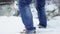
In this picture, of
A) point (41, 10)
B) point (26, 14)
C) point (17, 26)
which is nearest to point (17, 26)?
point (17, 26)

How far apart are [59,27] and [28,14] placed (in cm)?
61

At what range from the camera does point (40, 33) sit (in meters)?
2.26

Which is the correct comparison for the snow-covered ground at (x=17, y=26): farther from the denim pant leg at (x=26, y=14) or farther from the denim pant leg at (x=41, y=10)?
the denim pant leg at (x=26, y=14)

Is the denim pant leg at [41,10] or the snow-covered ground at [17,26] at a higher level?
the denim pant leg at [41,10]

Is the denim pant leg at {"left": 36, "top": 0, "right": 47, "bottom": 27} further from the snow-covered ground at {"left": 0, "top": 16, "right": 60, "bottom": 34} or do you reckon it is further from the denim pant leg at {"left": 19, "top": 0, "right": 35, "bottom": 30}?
the denim pant leg at {"left": 19, "top": 0, "right": 35, "bottom": 30}

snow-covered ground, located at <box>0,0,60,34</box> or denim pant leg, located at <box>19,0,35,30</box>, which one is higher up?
denim pant leg, located at <box>19,0,35,30</box>

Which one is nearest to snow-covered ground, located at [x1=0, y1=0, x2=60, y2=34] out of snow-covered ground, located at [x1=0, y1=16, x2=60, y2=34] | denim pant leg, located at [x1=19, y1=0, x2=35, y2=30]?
snow-covered ground, located at [x1=0, y1=16, x2=60, y2=34]

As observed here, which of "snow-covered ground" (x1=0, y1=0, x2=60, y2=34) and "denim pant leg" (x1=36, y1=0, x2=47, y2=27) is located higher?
"denim pant leg" (x1=36, y1=0, x2=47, y2=27)

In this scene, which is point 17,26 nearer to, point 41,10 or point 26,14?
point 41,10

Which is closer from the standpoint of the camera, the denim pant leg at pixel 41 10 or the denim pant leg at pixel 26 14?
the denim pant leg at pixel 26 14

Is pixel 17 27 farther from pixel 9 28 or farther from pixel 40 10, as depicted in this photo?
pixel 40 10

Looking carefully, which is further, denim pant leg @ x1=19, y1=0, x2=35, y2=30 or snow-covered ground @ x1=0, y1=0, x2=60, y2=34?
snow-covered ground @ x1=0, y1=0, x2=60, y2=34

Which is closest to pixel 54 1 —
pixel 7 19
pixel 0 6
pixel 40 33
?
pixel 7 19

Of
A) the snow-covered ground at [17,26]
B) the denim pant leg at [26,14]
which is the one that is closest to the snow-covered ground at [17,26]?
the snow-covered ground at [17,26]
